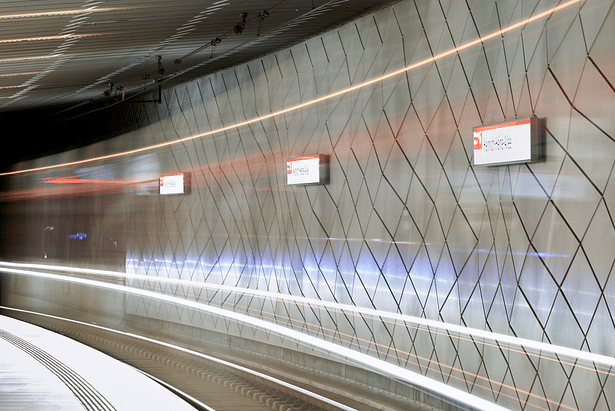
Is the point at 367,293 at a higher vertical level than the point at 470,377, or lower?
Answer: higher

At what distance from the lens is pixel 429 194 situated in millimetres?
5660

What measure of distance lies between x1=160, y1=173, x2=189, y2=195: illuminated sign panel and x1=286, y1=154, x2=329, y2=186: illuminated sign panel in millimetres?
2636

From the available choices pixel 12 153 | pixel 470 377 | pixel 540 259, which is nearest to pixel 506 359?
pixel 470 377

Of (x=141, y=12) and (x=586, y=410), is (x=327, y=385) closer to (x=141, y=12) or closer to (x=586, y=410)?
(x=586, y=410)

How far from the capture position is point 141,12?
553cm

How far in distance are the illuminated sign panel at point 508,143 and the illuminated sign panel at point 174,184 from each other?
18.5 feet

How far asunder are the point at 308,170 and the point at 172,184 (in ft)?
11.1

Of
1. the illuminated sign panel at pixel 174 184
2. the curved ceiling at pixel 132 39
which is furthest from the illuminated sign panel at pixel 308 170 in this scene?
the illuminated sign panel at pixel 174 184

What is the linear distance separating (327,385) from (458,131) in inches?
111

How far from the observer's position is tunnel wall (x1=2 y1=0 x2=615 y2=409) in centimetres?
426

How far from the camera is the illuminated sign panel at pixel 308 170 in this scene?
709cm

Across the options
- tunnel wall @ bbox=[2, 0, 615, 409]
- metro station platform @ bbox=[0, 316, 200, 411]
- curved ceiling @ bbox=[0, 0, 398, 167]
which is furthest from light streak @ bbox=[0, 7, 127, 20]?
metro station platform @ bbox=[0, 316, 200, 411]

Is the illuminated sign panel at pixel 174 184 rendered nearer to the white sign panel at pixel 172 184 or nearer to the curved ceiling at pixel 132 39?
the white sign panel at pixel 172 184

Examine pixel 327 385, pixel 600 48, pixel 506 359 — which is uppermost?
pixel 600 48
